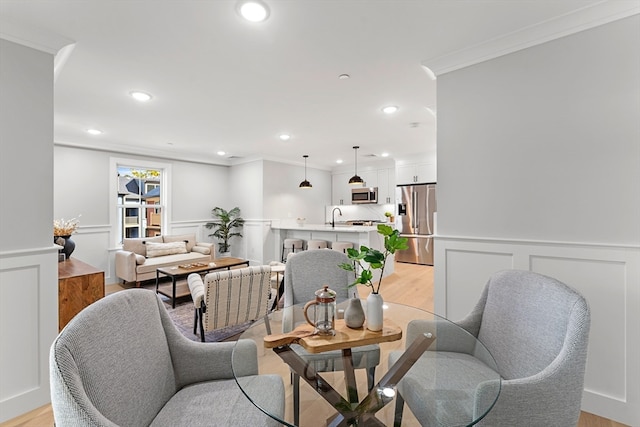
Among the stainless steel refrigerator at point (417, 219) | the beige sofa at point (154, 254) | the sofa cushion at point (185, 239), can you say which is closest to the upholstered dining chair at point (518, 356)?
the beige sofa at point (154, 254)

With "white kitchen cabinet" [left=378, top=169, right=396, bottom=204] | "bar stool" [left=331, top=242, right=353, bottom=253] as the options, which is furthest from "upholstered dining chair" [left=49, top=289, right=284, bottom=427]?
"white kitchen cabinet" [left=378, top=169, right=396, bottom=204]

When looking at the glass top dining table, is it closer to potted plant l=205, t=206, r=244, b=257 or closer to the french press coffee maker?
the french press coffee maker

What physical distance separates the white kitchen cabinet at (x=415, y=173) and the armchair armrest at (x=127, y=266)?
5561mm

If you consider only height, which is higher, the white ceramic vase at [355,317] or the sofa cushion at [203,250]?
the white ceramic vase at [355,317]

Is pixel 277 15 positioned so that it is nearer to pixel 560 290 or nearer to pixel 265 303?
pixel 560 290

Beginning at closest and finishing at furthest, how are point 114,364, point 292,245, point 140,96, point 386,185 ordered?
point 114,364 < point 140,96 < point 292,245 < point 386,185

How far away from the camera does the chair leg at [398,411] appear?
1.10 metres

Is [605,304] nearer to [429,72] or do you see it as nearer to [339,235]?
[429,72]

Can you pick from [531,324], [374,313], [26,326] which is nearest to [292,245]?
[26,326]

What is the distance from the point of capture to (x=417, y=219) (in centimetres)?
660

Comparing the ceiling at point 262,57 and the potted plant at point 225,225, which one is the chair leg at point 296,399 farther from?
the potted plant at point 225,225

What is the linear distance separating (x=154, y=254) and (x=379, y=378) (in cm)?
510

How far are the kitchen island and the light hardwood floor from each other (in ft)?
1.28

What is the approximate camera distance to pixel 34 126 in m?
1.94
